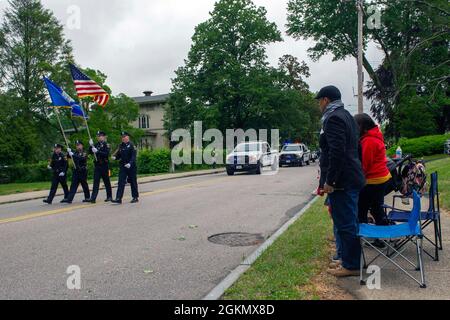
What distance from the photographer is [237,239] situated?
7797 millimetres

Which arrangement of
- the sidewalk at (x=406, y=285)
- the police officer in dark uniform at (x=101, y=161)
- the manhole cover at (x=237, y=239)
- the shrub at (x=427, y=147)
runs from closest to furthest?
the sidewalk at (x=406, y=285), the manhole cover at (x=237, y=239), the police officer in dark uniform at (x=101, y=161), the shrub at (x=427, y=147)

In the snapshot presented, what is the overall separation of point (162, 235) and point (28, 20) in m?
47.0

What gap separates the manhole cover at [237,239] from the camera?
294 inches

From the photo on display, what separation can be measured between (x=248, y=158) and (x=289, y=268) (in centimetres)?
1984

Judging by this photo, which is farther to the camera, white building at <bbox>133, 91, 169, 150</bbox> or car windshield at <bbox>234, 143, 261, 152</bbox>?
white building at <bbox>133, 91, 169, 150</bbox>

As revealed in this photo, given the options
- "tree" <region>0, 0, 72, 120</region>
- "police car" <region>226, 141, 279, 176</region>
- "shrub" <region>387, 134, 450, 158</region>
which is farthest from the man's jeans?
"tree" <region>0, 0, 72, 120</region>

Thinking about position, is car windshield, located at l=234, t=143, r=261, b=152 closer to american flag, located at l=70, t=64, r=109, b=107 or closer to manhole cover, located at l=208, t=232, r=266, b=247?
american flag, located at l=70, t=64, r=109, b=107

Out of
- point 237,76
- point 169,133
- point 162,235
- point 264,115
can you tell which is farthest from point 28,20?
point 162,235

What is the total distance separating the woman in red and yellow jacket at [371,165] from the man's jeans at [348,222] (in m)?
0.79

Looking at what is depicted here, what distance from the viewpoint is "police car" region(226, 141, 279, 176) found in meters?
25.3

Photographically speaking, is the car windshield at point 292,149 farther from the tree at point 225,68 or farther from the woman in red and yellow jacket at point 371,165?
the woman in red and yellow jacket at point 371,165

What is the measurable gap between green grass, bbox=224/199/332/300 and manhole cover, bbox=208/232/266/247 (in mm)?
502

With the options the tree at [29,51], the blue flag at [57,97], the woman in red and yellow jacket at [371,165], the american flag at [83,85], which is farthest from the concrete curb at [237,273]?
the tree at [29,51]

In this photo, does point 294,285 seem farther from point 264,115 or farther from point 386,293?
point 264,115
